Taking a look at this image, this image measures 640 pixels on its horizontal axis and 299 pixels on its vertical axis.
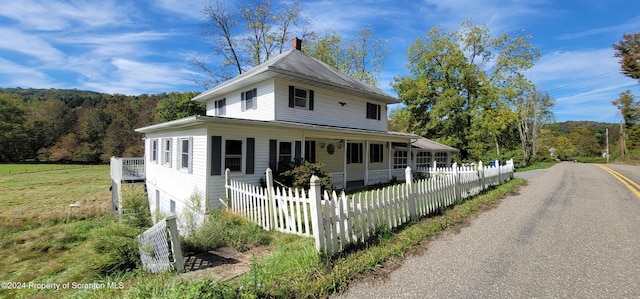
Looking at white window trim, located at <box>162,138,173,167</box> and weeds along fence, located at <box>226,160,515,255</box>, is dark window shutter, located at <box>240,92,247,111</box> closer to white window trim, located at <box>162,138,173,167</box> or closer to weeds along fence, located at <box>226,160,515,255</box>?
white window trim, located at <box>162,138,173,167</box>

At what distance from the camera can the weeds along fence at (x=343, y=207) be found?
13.9 ft

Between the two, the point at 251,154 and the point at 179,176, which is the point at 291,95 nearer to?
the point at 251,154

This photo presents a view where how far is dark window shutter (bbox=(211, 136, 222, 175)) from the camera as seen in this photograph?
905 cm

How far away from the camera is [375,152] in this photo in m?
18.1

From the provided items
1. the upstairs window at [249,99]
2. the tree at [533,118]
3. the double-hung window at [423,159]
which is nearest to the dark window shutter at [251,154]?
the upstairs window at [249,99]

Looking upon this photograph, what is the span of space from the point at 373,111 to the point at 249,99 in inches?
321

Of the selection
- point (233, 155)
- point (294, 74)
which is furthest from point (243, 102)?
point (233, 155)

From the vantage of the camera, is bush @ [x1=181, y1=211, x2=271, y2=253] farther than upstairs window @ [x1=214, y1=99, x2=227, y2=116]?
No

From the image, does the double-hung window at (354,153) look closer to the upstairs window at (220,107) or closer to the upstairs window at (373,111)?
the upstairs window at (373,111)

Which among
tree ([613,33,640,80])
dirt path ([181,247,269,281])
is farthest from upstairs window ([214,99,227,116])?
tree ([613,33,640,80])

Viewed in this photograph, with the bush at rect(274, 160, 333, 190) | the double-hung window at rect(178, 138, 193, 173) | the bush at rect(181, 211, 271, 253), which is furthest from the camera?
the double-hung window at rect(178, 138, 193, 173)

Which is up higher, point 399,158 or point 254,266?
point 399,158

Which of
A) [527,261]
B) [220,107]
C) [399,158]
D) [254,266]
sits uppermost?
[220,107]

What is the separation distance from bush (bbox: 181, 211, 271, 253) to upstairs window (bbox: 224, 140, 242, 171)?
3455mm
